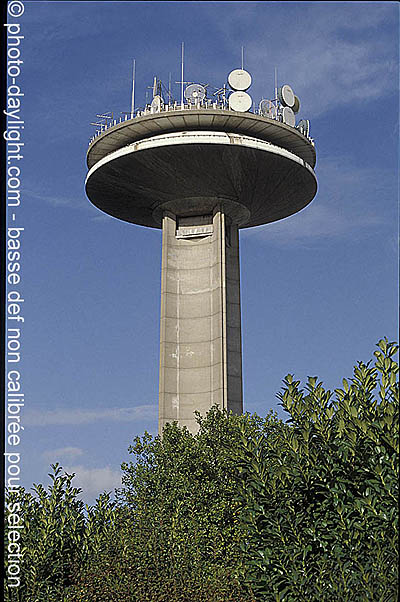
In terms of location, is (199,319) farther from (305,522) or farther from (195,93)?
(305,522)

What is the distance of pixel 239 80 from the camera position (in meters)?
45.9

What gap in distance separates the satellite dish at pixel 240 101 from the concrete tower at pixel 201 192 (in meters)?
0.06

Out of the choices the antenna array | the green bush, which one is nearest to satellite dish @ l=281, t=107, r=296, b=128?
the antenna array

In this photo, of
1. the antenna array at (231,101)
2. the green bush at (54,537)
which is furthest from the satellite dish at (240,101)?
the green bush at (54,537)

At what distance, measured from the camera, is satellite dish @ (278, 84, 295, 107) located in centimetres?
4697

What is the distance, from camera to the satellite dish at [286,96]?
154 ft

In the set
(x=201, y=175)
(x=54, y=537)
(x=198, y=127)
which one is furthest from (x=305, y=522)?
(x=201, y=175)

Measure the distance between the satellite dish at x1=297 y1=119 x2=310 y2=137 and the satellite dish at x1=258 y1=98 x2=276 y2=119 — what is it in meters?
2.09

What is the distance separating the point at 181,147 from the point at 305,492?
107ft

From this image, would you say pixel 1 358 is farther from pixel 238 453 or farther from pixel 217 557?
pixel 217 557

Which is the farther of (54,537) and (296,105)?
(296,105)

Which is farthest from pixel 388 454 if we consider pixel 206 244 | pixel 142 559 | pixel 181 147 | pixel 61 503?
pixel 206 244

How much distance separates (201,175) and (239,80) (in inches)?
225

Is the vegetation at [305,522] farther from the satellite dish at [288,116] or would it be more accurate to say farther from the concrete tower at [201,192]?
the satellite dish at [288,116]
